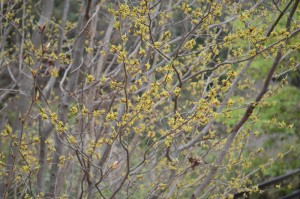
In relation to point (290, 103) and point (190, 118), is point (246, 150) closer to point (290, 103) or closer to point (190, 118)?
point (290, 103)

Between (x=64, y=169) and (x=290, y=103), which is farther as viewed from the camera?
(x=290, y=103)

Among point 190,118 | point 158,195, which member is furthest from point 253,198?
point 190,118

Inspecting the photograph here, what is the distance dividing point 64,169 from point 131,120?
71.6 inches

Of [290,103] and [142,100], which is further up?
[290,103]

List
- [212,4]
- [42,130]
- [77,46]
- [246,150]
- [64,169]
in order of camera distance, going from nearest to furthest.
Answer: [212,4] < [77,46] < [42,130] < [64,169] < [246,150]

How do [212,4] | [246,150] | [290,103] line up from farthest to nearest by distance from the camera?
1. [246,150]
2. [290,103]
3. [212,4]

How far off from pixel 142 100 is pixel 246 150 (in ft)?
20.7

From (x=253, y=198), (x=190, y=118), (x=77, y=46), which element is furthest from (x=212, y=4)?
(x=253, y=198)

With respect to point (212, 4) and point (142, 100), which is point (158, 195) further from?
point (212, 4)

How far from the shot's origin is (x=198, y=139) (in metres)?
4.39

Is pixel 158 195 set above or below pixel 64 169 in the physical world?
below

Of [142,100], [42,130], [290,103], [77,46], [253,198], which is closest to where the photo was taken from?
[142,100]

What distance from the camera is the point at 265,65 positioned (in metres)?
8.03

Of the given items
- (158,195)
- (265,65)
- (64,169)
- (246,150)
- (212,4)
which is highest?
(265,65)
